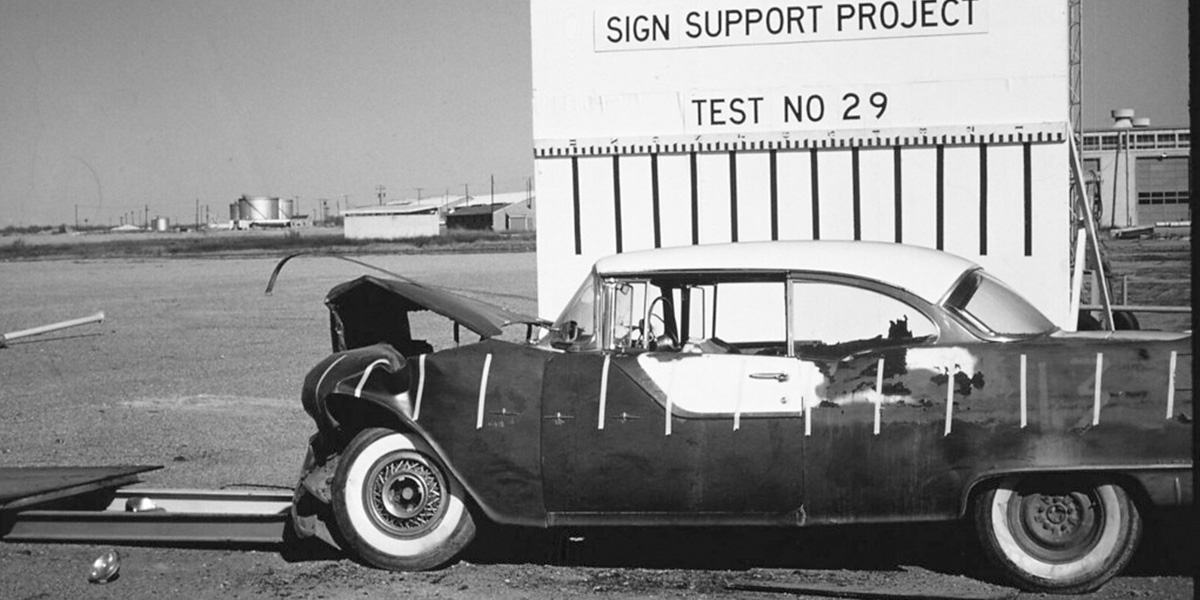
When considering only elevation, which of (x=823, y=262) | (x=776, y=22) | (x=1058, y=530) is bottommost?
(x=1058, y=530)

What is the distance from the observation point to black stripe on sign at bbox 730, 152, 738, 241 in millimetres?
7934

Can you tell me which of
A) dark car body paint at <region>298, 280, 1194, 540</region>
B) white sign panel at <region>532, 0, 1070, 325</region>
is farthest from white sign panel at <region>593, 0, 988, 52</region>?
dark car body paint at <region>298, 280, 1194, 540</region>

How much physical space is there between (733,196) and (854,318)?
2740 mm

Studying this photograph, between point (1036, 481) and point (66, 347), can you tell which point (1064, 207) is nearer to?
point (1036, 481)

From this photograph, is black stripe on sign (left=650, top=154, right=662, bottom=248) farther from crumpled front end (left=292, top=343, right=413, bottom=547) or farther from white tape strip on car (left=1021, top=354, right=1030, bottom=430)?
white tape strip on car (left=1021, top=354, right=1030, bottom=430)

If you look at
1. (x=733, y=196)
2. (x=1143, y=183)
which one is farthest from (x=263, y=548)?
(x=1143, y=183)

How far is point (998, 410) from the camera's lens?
482 centimetres

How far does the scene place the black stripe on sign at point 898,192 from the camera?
7699 mm

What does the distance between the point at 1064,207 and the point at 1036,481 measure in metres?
3.09

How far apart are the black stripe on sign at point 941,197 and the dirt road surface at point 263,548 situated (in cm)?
238

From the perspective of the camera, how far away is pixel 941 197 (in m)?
7.67

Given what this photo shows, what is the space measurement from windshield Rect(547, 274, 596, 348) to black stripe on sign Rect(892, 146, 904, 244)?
2.78 meters

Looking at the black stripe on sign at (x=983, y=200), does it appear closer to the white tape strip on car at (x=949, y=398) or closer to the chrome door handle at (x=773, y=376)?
the white tape strip on car at (x=949, y=398)

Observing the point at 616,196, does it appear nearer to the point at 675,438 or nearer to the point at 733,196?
the point at 733,196
